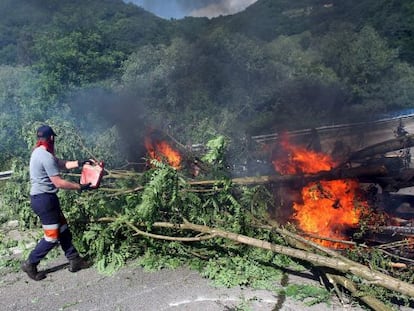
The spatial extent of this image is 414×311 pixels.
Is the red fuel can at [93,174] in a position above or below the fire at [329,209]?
above

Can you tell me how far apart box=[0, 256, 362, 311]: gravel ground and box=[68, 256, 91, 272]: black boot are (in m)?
0.06

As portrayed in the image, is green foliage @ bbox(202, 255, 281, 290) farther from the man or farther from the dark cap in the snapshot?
the dark cap

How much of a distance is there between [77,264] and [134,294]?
0.96 meters

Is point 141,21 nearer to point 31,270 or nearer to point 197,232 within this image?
point 197,232

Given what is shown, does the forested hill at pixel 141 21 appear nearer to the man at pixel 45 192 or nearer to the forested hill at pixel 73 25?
the forested hill at pixel 73 25

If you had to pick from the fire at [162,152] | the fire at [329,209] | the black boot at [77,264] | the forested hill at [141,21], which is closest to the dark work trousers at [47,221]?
the black boot at [77,264]

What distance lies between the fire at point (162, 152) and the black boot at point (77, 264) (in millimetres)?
2109

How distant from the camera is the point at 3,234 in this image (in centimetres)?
609

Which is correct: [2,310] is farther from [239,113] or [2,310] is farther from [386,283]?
[239,113]

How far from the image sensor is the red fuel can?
4.70 meters

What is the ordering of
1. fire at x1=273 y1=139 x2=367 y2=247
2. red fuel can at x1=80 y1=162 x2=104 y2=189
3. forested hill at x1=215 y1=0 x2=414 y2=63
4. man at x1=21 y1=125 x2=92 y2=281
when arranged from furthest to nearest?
forested hill at x1=215 y1=0 x2=414 y2=63 < fire at x1=273 y1=139 x2=367 y2=247 < red fuel can at x1=80 y1=162 x2=104 y2=189 < man at x1=21 y1=125 x2=92 y2=281

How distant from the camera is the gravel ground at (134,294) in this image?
4.07 m

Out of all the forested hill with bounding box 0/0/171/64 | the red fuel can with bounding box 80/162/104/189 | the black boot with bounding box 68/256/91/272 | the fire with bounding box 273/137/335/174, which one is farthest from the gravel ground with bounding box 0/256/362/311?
the forested hill with bounding box 0/0/171/64

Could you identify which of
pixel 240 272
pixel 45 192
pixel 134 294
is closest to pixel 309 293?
pixel 240 272
